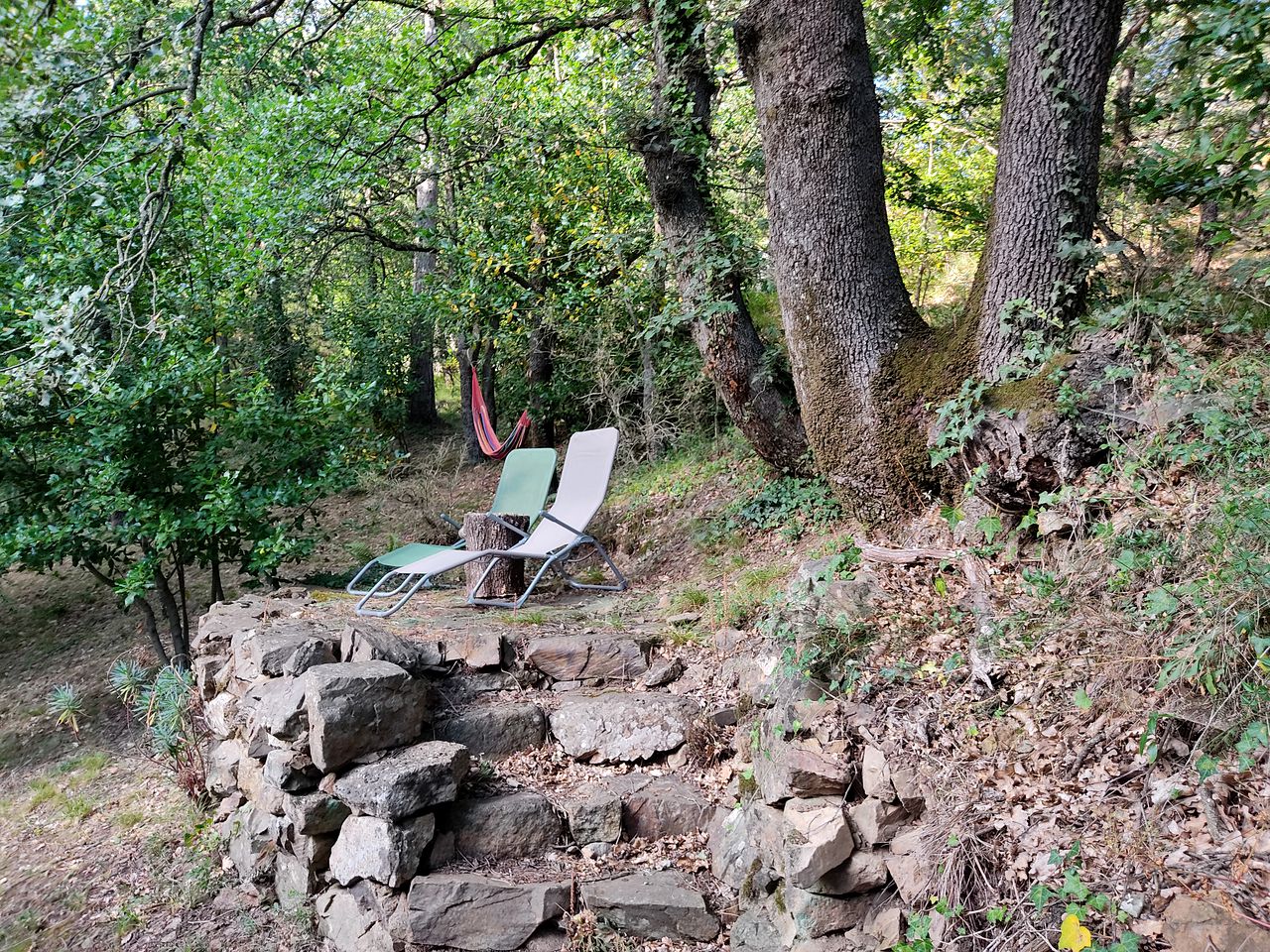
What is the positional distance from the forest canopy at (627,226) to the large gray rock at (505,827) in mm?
2073

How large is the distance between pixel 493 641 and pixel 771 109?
113 inches

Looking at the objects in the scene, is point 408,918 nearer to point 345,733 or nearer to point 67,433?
point 345,733

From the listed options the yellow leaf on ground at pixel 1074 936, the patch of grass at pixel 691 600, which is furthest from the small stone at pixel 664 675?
the yellow leaf on ground at pixel 1074 936

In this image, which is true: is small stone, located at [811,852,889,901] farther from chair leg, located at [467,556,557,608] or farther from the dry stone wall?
chair leg, located at [467,556,557,608]

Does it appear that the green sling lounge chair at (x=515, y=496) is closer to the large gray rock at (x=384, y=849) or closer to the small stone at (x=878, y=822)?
the large gray rock at (x=384, y=849)

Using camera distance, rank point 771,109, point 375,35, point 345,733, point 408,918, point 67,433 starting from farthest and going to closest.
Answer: point 375,35 < point 67,433 < point 771,109 < point 345,733 < point 408,918

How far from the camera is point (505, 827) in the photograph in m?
3.46

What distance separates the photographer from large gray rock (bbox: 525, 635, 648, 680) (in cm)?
417

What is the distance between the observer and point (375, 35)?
8.09 m

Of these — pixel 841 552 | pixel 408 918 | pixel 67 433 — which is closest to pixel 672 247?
pixel 841 552

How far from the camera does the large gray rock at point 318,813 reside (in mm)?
3617

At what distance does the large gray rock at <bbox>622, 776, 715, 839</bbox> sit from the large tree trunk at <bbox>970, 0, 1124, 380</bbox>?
216 centimetres

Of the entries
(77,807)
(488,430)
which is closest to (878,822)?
(77,807)

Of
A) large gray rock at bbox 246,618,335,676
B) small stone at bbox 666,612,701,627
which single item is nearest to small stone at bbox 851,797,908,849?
small stone at bbox 666,612,701,627
